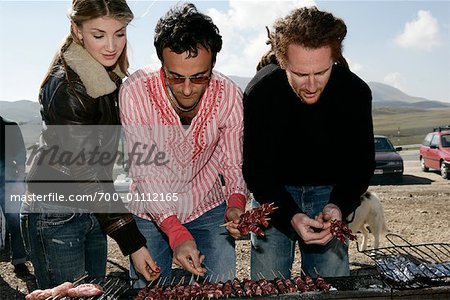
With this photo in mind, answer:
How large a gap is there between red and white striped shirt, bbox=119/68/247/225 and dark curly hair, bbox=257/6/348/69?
0.54 m

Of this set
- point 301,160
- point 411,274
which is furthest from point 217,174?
point 411,274

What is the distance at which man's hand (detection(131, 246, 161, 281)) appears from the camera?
11.4 ft

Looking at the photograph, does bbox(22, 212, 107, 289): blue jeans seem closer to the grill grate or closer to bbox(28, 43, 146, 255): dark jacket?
bbox(28, 43, 146, 255): dark jacket

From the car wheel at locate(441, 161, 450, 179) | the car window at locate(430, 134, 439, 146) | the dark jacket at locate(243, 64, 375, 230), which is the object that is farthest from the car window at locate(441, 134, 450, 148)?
the dark jacket at locate(243, 64, 375, 230)

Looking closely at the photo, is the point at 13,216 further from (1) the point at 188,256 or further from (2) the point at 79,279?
(1) the point at 188,256

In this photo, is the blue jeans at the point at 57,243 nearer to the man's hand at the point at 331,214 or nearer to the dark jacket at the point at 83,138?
the dark jacket at the point at 83,138

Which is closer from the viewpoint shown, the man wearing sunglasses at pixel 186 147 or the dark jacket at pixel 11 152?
the man wearing sunglasses at pixel 186 147

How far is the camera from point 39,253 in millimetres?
3367

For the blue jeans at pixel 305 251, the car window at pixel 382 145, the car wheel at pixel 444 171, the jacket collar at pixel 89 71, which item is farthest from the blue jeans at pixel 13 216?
the car wheel at pixel 444 171

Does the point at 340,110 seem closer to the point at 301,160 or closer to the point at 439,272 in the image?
the point at 301,160

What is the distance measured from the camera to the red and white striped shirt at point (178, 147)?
351 centimetres

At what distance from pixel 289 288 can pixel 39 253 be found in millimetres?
1689

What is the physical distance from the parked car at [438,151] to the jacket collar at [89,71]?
56.1 feet

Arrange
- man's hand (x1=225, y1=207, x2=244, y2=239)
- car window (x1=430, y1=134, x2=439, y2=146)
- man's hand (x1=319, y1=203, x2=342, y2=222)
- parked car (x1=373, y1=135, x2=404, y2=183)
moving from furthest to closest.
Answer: car window (x1=430, y1=134, x2=439, y2=146), parked car (x1=373, y1=135, x2=404, y2=183), man's hand (x1=319, y1=203, x2=342, y2=222), man's hand (x1=225, y1=207, x2=244, y2=239)
